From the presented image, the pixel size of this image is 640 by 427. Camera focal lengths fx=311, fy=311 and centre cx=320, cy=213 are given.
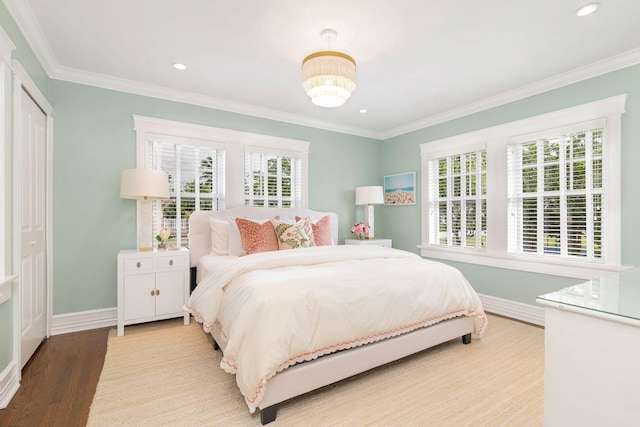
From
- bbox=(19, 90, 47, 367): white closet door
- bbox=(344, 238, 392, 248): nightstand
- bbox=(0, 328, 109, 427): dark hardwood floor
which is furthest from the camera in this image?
bbox=(344, 238, 392, 248): nightstand

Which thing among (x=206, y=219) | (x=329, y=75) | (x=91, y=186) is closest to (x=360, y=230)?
(x=206, y=219)

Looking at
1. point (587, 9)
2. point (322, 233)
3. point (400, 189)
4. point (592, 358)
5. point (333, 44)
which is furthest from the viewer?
point (400, 189)

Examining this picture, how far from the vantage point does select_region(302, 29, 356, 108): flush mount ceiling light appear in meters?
2.30

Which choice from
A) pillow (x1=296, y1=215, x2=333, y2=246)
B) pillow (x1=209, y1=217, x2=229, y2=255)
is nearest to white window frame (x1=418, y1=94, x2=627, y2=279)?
pillow (x1=296, y1=215, x2=333, y2=246)

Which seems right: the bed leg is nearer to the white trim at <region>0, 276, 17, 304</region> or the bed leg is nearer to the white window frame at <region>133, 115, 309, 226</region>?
the white trim at <region>0, 276, 17, 304</region>

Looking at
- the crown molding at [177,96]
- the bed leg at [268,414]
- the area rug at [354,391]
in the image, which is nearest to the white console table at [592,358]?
the area rug at [354,391]

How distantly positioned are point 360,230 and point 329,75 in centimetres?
292

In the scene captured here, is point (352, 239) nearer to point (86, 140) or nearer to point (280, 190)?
point (280, 190)

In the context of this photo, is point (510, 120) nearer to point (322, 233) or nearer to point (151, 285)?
point (322, 233)

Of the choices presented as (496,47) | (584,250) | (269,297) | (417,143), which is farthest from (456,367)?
(417,143)

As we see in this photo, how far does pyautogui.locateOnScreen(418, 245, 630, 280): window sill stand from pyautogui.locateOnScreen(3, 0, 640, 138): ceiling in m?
1.90

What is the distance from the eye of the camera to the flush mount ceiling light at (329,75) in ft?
7.53

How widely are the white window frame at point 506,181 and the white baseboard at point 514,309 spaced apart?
419 mm

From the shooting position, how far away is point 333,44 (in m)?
2.65
